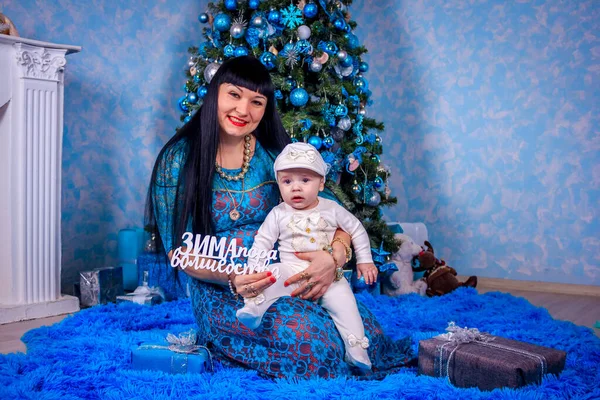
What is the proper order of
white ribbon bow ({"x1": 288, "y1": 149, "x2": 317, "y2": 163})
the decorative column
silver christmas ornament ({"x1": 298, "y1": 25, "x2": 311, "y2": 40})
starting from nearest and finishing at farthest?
1. white ribbon bow ({"x1": 288, "y1": 149, "x2": 317, "y2": 163})
2. the decorative column
3. silver christmas ornament ({"x1": 298, "y1": 25, "x2": 311, "y2": 40})

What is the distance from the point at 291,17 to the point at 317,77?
0.37 m

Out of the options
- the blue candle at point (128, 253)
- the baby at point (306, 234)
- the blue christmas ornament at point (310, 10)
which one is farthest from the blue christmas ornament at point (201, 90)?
the baby at point (306, 234)

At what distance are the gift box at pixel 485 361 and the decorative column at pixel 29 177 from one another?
2.14 metres

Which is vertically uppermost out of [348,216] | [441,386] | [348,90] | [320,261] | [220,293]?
[348,90]

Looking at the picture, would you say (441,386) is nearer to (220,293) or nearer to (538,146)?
(220,293)

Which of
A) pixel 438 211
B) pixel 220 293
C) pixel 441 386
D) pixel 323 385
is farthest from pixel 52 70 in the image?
pixel 438 211

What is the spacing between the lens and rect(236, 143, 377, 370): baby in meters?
1.86

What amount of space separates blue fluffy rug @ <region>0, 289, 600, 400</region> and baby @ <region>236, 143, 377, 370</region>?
17 cm

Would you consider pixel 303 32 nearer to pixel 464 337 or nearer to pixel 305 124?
pixel 305 124

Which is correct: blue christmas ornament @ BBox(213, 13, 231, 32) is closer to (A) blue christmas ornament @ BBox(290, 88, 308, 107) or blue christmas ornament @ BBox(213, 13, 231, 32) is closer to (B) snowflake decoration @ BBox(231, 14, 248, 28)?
(B) snowflake decoration @ BBox(231, 14, 248, 28)

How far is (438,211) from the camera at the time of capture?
4.62 meters

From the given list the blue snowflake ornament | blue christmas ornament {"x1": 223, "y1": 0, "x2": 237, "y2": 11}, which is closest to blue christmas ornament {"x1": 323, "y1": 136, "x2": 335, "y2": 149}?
the blue snowflake ornament

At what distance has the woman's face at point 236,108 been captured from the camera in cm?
198

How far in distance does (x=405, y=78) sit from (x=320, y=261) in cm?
324
